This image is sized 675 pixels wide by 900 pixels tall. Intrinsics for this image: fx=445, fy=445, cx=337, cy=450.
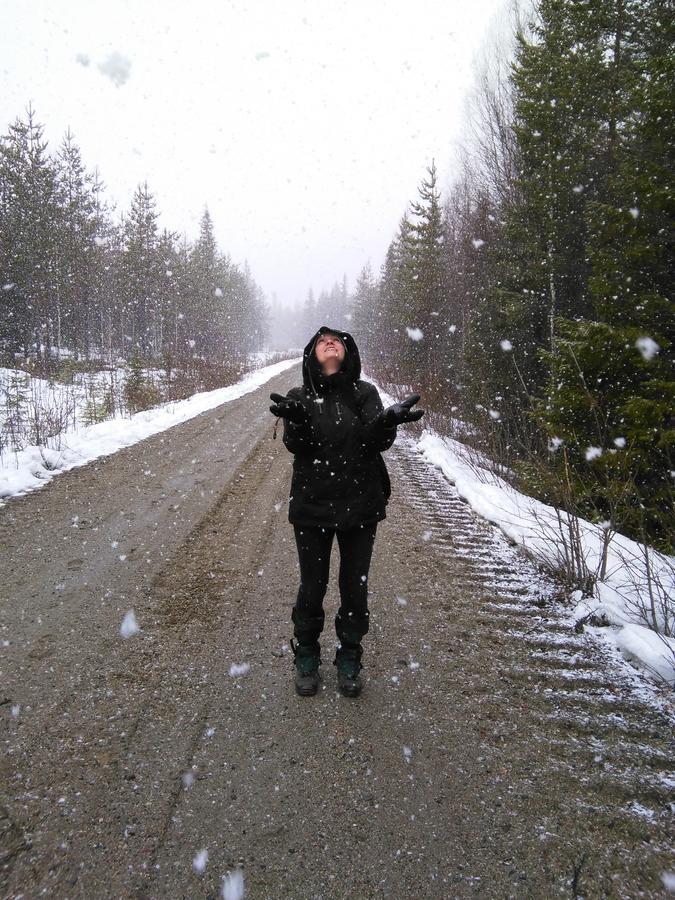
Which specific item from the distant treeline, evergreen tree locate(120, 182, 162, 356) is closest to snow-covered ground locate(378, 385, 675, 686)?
the distant treeline

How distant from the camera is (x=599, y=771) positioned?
2031mm

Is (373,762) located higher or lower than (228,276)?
lower

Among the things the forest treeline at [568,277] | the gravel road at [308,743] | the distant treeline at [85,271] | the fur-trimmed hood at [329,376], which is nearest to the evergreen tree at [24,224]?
the distant treeline at [85,271]

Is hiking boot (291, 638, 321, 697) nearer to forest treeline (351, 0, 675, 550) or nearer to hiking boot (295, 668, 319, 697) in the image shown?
hiking boot (295, 668, 319, 697)

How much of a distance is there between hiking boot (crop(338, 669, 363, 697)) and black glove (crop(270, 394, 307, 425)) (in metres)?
1.48

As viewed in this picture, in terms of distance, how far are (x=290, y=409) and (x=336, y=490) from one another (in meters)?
0.53

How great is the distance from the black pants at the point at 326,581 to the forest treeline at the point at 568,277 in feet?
6.08

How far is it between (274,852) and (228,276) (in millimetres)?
56598

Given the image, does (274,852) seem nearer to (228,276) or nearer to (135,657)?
(135,657)

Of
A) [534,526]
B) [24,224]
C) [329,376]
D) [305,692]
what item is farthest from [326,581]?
[24,224]

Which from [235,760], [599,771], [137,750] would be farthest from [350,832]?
[599,771]

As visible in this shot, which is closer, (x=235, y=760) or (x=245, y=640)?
(x=235, y=760)

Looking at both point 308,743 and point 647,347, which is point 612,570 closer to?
point 647,347

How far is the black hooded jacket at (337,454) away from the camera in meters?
2.48
